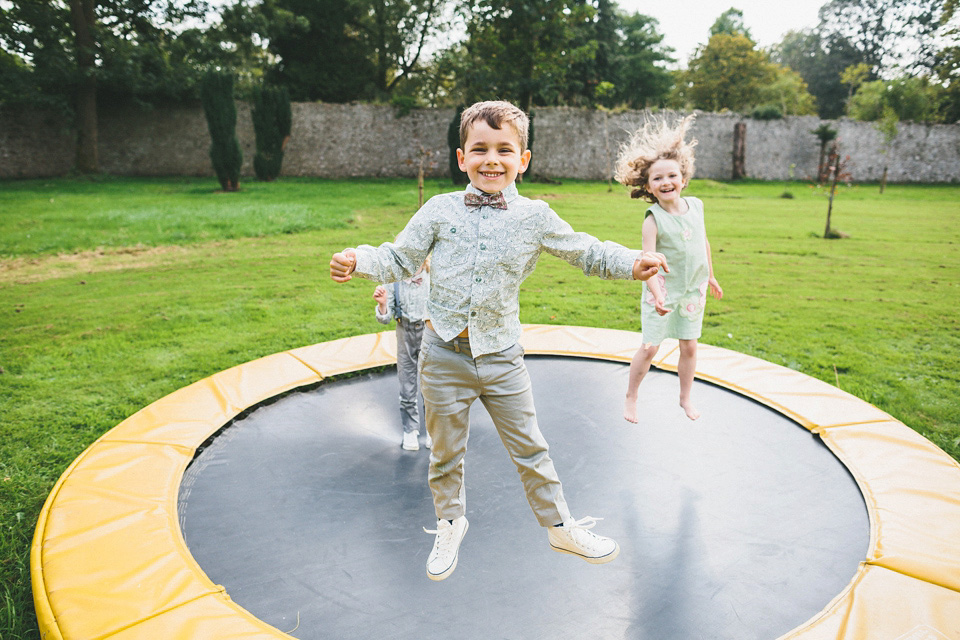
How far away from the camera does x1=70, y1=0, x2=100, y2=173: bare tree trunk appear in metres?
13.6

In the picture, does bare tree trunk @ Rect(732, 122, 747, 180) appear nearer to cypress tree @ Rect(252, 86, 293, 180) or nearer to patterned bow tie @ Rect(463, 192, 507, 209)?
cypress tree @ Rect(252, 86, 293, 180)

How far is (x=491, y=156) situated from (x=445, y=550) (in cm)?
110

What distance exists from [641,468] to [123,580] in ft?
5.84

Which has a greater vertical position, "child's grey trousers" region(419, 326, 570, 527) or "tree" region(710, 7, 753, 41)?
"tree" region(710, 7, 753, 41)

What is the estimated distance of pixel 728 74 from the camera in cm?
2691

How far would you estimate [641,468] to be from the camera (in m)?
2.34

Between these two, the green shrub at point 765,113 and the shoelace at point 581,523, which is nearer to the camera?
the shoelace at point 581,523

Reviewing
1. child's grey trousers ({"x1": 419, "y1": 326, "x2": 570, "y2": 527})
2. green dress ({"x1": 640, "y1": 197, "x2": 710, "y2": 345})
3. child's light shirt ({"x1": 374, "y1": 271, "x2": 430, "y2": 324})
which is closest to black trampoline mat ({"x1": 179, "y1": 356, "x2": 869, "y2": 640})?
child's grey trousers ({"x1": 419, "y1": 326, "x2": 570, "y2": 527})

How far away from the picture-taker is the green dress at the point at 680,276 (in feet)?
8.11

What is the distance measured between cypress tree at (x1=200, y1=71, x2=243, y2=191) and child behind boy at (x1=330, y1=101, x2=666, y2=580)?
11.3 m

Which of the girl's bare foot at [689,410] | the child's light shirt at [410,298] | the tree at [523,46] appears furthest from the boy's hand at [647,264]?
the tree at [523,46]

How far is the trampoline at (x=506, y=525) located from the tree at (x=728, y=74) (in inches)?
1116

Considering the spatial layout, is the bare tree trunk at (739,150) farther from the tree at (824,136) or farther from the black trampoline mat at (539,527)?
the black trampoline mat at (539,527)

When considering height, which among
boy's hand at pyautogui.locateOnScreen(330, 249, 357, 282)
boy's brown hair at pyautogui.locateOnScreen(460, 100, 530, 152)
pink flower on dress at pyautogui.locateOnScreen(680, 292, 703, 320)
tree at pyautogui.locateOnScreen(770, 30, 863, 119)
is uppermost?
tree at pyautogui.locateOnScreen(770, 30, 863, 119)
